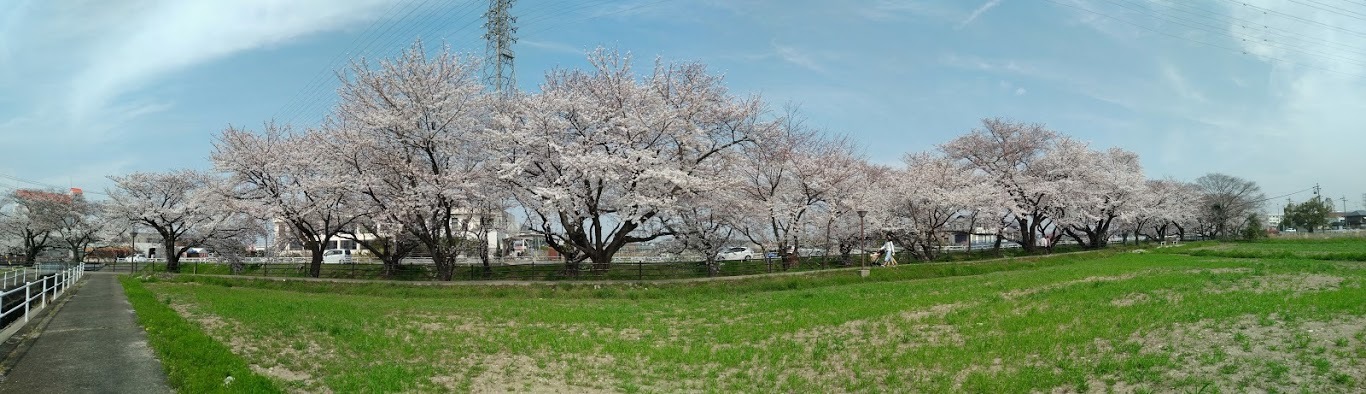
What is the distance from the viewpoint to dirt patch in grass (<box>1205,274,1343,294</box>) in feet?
41.4

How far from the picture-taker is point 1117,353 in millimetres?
8445

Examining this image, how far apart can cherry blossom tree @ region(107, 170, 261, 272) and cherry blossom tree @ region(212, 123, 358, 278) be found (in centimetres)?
775

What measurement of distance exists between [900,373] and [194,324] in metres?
14.0

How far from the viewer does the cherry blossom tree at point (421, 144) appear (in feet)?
86.7

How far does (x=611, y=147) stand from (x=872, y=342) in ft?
54.4

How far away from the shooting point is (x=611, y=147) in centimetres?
2559

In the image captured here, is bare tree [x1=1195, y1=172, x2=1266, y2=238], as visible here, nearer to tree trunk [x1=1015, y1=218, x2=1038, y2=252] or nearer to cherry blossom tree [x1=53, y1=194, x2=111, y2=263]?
tree trunk [x1=1015, y1=218, x2=1038, y2=252]

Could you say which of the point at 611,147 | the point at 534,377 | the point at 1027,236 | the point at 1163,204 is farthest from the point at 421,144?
the point at 1163,204

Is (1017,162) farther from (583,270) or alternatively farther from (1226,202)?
(1226,202)

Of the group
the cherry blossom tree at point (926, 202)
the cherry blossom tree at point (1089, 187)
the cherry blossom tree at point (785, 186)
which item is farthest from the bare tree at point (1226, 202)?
the cherry blossom tree at point (785, 186)

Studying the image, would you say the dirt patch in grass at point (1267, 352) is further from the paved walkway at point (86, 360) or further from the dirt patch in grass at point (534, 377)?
the paved walkway at point (86, 360)

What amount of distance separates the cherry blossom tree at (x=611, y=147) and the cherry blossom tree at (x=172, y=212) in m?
24.5

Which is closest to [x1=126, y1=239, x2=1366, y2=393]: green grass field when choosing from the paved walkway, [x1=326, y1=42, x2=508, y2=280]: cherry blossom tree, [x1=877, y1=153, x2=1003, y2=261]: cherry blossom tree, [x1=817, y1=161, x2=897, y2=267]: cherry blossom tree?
the paved walkway

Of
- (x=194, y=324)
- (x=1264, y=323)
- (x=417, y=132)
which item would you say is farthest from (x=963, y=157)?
(x=194, y=324)
